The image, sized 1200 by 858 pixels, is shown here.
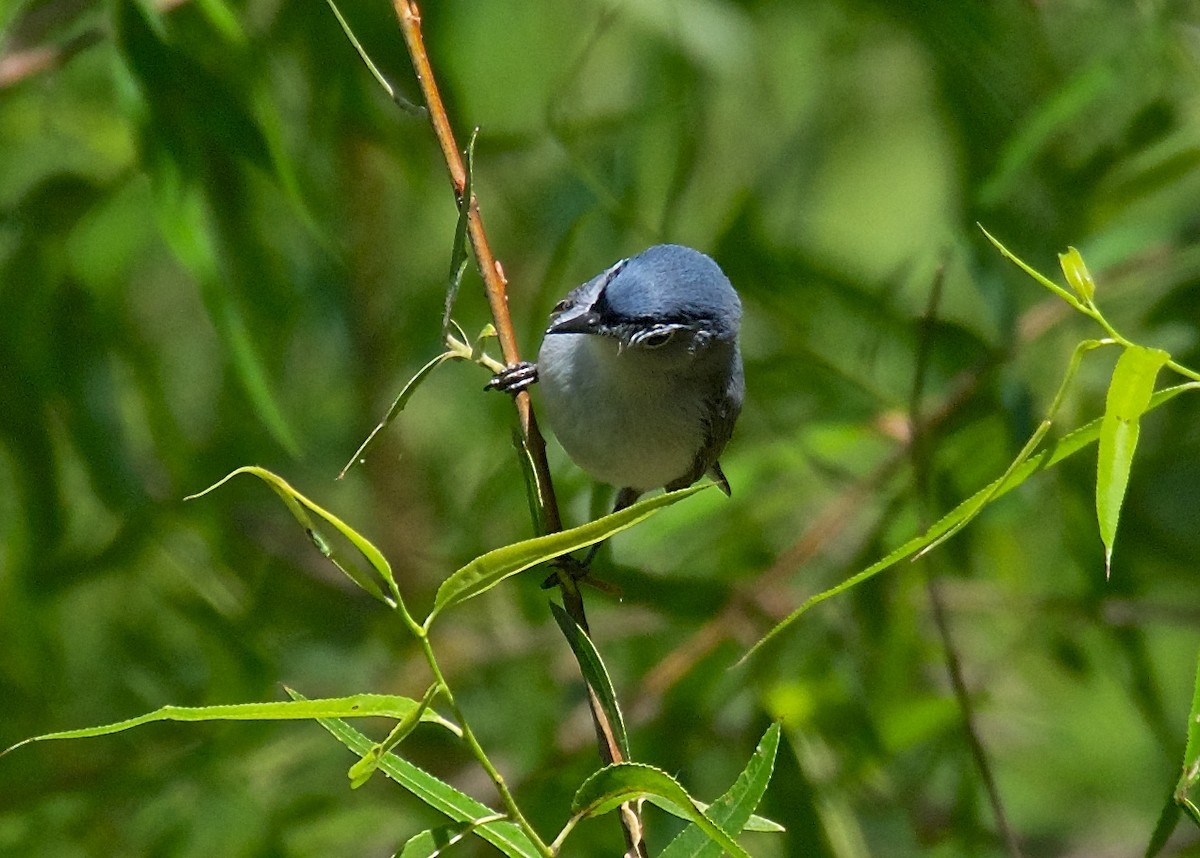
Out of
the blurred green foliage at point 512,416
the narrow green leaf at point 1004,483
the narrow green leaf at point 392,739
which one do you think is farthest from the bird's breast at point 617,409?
the narrow green leaf at point 392,739

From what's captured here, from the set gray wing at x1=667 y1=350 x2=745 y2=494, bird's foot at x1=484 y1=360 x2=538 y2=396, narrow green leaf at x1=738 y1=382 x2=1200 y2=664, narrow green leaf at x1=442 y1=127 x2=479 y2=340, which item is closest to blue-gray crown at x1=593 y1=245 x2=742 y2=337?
bird's foot at x1=484 y1=360 x2=538 y2=396

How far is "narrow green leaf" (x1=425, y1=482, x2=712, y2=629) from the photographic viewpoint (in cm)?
97

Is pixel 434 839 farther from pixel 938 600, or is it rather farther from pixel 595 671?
pixel 938 600

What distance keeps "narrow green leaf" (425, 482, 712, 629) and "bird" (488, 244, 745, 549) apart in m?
0.78

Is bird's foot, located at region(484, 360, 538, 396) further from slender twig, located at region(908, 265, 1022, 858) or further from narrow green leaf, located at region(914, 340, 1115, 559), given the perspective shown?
narrow green leaf, located at region(914, 340, 1115, 559)

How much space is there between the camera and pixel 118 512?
1.90m

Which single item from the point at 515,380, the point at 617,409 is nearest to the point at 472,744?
the point at 515,380

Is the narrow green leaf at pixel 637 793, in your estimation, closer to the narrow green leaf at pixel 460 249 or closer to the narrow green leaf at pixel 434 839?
the narrow green leaf at pixel 434 839

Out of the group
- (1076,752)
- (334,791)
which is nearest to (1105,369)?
(1076,752)

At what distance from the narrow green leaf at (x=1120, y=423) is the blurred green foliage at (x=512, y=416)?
657mm

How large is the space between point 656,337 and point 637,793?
2.83 feet

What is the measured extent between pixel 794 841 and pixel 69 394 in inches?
43.5

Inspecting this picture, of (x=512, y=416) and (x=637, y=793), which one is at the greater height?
(x=637, y=793)

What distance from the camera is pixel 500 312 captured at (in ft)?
4.39
